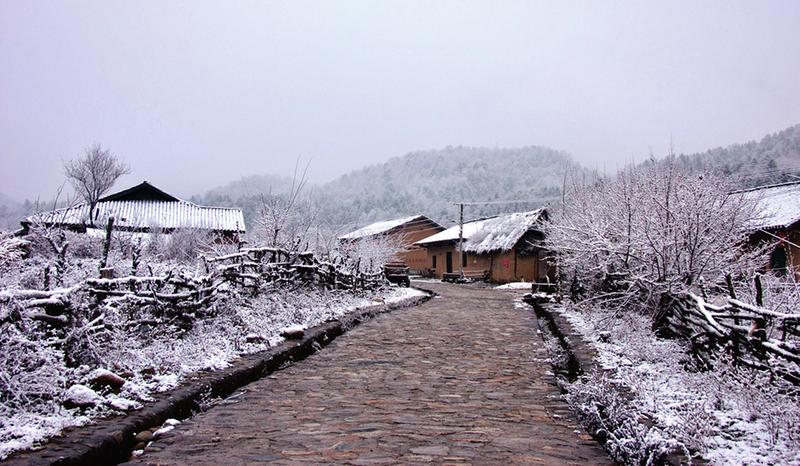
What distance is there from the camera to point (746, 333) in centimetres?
434

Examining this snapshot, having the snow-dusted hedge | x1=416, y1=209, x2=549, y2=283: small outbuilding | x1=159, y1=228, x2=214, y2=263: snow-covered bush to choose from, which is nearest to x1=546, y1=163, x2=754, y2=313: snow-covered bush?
the snow-dusted hedge

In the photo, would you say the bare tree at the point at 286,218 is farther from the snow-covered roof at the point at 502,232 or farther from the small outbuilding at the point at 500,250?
the snow-covered roof at the point at 502,232

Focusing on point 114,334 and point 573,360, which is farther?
point 573,360

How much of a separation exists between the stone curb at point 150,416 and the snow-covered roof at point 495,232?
2469 cm

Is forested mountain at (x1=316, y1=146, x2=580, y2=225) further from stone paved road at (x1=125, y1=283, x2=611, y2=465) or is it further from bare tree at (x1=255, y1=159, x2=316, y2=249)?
stone paved road at (x1=125, y1=283, x2=611, y2=465)

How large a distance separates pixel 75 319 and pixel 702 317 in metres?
5.93

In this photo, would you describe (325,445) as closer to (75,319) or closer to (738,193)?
(75,319)

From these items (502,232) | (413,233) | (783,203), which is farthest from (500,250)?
(413,233)

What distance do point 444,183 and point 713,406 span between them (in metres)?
94.4

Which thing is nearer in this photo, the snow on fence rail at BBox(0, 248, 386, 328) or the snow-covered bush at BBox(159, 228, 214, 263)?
the snow on fence rail at BBox(0, 248, 386, 328)

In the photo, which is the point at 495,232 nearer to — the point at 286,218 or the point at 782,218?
the point at 782,218

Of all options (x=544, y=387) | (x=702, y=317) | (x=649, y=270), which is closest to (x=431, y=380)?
(x=544, y=387)

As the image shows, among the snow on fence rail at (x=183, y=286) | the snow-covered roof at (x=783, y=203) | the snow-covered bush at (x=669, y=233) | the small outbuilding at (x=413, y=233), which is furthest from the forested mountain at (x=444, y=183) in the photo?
the snow-covered bush at (x=669, y=233)

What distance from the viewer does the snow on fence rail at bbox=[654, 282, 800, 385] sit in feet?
12.3
